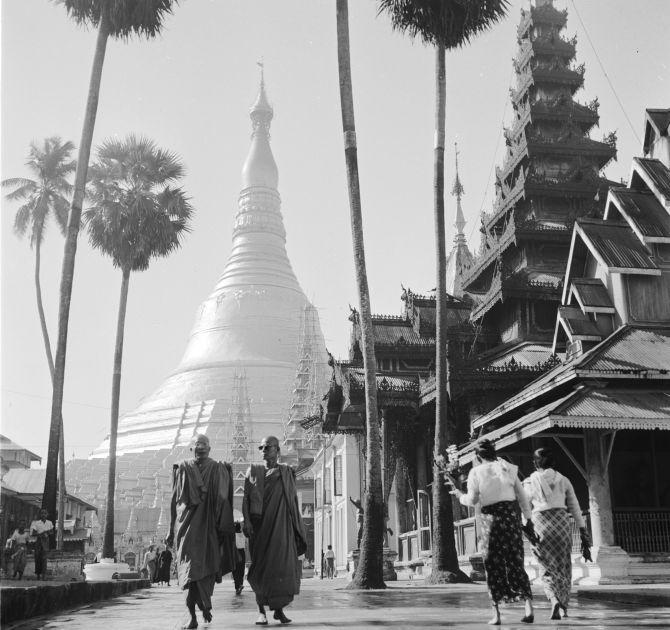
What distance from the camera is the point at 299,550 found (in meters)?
8.34

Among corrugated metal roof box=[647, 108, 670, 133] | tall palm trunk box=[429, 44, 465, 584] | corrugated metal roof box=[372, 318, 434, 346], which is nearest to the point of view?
tall palm trunk box=[429, 44, 465, 584]

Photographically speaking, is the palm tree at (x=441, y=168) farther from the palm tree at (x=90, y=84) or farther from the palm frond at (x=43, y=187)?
the palm frond at (x=43, y=187)

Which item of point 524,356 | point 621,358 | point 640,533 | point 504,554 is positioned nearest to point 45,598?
point 504,554

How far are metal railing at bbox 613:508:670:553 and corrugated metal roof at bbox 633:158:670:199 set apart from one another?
733cm

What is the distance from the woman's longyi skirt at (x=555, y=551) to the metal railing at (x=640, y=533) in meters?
9.36

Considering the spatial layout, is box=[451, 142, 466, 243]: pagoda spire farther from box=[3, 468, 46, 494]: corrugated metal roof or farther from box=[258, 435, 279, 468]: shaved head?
box=[258, 435, 279, 468]: shaved head

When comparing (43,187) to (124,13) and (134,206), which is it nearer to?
(134,206)

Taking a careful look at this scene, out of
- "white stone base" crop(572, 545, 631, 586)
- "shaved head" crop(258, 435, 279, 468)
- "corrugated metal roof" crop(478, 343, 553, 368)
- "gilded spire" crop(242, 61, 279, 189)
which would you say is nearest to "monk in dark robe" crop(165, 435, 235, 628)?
"shaved head" crop(258, 435, 279, 468)

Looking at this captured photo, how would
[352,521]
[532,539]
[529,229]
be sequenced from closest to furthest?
[532,539] → [529,229] → [352,521]

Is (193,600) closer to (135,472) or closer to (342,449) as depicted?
(342,449)

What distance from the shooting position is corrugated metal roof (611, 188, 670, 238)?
2027cm

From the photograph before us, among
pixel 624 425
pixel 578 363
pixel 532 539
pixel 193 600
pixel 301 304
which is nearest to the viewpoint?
pixel 193 600

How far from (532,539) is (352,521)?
2553cm

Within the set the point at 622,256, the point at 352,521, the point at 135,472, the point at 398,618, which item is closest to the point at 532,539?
the point at 398,618
